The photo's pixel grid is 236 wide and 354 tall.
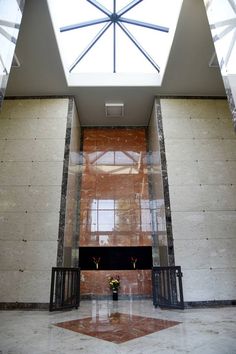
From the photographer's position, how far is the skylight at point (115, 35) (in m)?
6.61

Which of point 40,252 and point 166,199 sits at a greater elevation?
point 166,199

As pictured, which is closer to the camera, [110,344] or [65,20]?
[110,344]

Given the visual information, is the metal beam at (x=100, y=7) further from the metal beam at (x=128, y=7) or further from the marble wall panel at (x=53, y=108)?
the marble wall panel at (x=53, y=108)

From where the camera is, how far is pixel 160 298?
5.62 m

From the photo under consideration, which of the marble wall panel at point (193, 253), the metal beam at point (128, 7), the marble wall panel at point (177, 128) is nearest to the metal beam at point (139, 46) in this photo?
the metal beam at point (128, 7)

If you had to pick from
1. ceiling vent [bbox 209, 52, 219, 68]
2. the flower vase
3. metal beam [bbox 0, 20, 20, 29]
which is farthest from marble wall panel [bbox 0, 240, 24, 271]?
ceiling vent [bbox 209, 52, 219, 68]

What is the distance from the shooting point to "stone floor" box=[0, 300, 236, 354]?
8.50ft

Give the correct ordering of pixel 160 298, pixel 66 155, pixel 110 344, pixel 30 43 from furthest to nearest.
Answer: pixel 66 155 → pixel 30 43 → pixel 160 298 → pixel 110 344

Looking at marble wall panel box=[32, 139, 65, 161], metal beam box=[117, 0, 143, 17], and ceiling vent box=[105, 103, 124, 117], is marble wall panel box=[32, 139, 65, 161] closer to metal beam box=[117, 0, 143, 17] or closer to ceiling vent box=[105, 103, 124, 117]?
ceiling vent box=[105, 103, 124, 117]

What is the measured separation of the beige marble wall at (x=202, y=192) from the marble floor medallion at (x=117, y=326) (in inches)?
87.8

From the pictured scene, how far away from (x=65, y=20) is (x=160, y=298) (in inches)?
283

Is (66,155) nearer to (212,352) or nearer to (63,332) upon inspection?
(63,332)

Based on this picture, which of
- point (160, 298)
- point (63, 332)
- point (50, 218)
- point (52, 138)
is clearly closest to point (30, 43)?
point (52, 138)

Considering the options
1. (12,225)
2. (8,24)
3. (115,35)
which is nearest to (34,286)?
(12,225)
